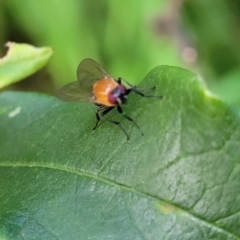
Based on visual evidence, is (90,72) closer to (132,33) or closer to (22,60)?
(22,60)

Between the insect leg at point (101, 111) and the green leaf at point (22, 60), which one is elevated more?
the green leaf at point (22, 60)

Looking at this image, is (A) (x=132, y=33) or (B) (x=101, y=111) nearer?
(B) (x=101, y=111)

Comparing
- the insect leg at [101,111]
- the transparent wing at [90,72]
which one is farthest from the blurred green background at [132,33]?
the insect leg at [101,111]

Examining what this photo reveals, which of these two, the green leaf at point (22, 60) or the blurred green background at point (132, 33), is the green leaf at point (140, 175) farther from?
the blurred green background at point (132, 33)

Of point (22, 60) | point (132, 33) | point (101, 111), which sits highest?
point (22, 60)

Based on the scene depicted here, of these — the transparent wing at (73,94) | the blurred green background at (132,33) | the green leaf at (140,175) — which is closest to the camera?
the green leaf at (140,175)

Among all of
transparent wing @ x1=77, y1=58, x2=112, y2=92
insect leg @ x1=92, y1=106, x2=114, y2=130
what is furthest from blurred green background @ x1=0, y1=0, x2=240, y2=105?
insect leg @ x1=92, y1=106, x2=114, y2=130

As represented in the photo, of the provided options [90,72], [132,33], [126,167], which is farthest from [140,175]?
[132,33]
